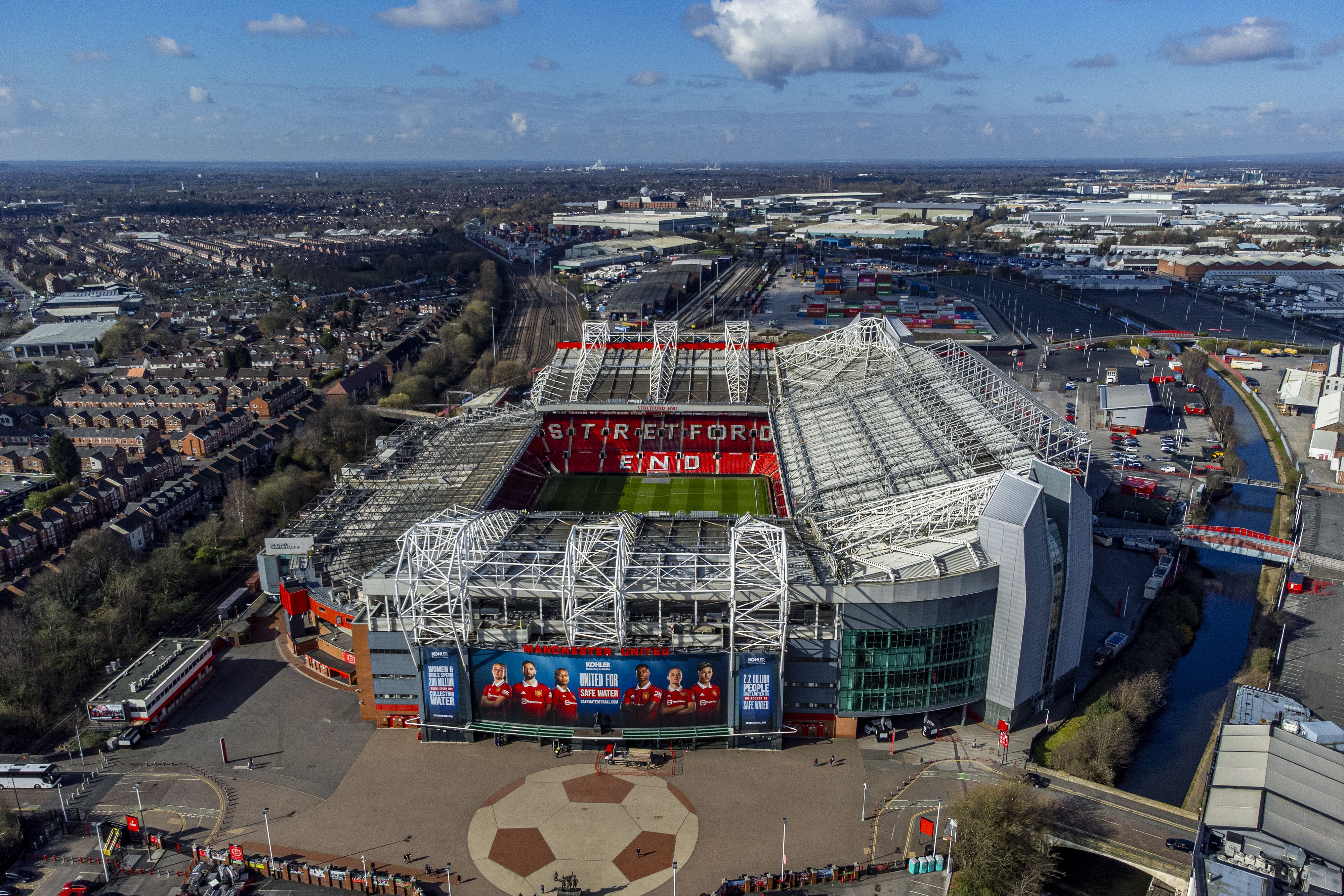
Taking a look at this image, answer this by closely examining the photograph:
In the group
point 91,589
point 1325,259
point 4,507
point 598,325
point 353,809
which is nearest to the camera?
point 353,809

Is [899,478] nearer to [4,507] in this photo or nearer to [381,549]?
[381,549]

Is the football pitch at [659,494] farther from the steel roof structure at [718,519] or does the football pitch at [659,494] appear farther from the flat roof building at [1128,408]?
the flat roof building at [1128,408]

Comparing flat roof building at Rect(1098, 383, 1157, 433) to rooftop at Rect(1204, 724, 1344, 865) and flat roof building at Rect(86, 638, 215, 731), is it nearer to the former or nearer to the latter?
rooftop at Rect(1204, 724, 1344, 865)

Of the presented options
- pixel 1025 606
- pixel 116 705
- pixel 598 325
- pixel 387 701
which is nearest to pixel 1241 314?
pixel 598 325

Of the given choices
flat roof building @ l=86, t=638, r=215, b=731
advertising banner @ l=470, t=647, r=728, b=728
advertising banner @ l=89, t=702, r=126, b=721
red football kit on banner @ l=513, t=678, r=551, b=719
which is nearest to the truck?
advertising banner @ l=470, t=647, r=728, b=728

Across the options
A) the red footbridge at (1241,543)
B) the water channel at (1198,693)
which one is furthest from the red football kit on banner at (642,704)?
the red footbridge at (1241,543)
